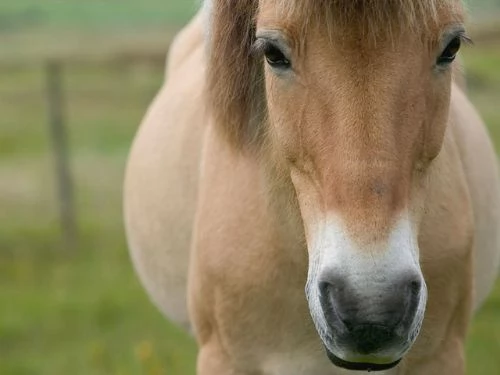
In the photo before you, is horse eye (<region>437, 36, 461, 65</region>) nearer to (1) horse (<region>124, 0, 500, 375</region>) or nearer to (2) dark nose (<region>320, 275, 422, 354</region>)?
(1) horse (<region>124, 0, 500, 375</region>)

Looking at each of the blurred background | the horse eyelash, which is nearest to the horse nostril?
the horse eyelash

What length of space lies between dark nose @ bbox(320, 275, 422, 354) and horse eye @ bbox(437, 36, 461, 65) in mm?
604

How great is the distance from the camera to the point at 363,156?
2.62m

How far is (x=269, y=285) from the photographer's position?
336 cm

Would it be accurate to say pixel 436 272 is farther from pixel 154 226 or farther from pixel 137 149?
pixel 137 149

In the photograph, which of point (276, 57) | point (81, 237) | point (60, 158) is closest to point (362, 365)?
point (276, 57)

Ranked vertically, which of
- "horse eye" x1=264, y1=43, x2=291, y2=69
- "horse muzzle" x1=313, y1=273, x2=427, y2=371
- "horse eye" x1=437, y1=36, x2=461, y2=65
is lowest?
"horse muzzle" x1=313, y1=273, x2=427, y2=371

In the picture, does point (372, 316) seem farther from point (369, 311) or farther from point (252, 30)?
point (252, 30)

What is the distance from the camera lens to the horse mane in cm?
267

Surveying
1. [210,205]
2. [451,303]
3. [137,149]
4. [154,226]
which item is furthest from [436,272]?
[137,149]

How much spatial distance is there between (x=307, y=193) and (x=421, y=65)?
46 centimetres

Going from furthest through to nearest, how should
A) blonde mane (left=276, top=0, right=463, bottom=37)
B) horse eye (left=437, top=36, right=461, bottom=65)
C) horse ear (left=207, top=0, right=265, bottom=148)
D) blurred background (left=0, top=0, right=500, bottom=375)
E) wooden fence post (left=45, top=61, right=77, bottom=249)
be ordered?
wooden fence post (left=45, top=61, right=77, bottom=249)
blurred background (left=0, top=0, right=500, bottom=375)
horse ear (left=207, top=0, right=265, bottom=148)
horse eye (left=437, top=36, right=461, bottom=65)
blonde mane (left=276, top=0, right=463, bottom=37)

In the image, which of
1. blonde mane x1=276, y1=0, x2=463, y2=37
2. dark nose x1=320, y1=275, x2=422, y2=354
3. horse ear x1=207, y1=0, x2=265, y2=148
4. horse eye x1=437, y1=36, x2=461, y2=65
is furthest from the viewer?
horse ear x1=207, y1=0, x2=265, y2=148

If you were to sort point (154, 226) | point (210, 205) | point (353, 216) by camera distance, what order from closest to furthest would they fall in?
1. point (353, 216)
2. point (210, 205)
3. point (154, 226)
